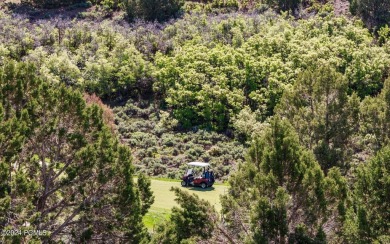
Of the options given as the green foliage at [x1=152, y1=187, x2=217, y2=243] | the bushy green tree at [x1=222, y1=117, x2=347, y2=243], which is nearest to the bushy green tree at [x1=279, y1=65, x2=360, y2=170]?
the bushy green tree at [x1=222, y1=117, x2=347, y2=243]

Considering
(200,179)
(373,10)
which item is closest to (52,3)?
(373,10)

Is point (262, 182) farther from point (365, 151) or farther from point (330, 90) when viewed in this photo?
point (365, 151)

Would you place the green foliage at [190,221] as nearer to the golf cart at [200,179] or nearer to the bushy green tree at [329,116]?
the bushy green tree at [329,116]

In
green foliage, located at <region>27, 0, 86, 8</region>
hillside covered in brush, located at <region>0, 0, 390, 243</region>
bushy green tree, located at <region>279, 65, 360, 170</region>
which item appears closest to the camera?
hillside covered in brush, located at <region>0, 0, 390, 243</region>

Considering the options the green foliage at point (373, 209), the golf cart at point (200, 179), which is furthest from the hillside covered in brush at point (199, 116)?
the golf cart at point (200, 179)

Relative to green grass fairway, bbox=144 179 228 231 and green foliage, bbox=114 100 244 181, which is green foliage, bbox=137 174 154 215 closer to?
green grass fairway, bbox=144 179 228 231

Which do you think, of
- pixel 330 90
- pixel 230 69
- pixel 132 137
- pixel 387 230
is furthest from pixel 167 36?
pixel 387 230
